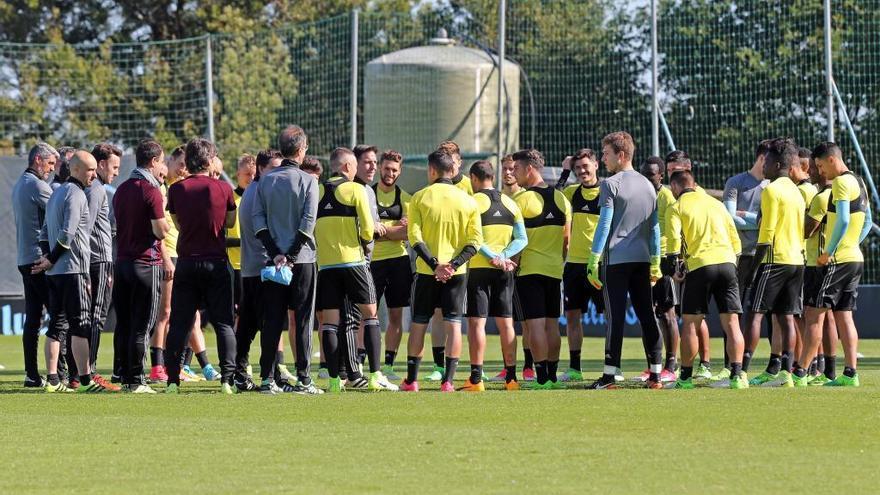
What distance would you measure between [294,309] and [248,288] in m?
0.47

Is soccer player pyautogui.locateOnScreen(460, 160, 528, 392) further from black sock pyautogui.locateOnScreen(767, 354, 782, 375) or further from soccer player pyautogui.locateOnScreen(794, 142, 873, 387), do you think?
soccer player pyautogui.locateOnScreen(794, 142, 873, 387)

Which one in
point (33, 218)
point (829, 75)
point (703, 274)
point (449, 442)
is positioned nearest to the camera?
point (449, 442)

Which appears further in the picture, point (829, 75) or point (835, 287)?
point (829, 75)

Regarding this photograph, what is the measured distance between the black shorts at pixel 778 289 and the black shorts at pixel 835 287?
169 millimetres

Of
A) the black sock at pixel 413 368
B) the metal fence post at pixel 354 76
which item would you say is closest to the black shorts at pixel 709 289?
the black sock at pixel 413 368

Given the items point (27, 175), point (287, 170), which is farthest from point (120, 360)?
point (287, 170)

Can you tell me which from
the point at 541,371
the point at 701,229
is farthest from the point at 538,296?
the point at 701,229

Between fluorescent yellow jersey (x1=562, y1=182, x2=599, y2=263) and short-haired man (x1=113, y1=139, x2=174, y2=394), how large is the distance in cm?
382

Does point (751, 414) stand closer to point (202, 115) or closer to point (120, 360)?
point (120, 360)

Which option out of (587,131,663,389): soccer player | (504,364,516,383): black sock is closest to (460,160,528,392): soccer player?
(504,364,516,383): black sock

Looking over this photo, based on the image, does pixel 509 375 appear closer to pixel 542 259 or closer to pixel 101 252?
pixel 542 259

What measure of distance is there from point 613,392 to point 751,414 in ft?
6.76

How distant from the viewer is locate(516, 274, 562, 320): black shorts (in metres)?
12.9

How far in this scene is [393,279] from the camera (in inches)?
546
